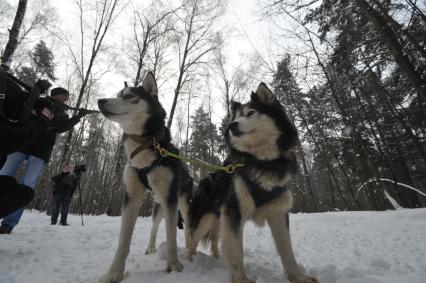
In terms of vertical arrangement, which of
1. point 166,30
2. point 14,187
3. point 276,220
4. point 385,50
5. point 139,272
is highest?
point 166,30

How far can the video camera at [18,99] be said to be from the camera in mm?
2329

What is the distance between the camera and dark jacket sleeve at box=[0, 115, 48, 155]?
190 cm

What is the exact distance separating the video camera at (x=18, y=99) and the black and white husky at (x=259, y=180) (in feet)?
6.76

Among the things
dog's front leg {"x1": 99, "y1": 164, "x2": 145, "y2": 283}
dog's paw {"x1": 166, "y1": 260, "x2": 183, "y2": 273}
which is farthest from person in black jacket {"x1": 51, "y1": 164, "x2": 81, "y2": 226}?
dog's paw {"x1": 166, "y1": 260, "x2": 183, "y2": 273}

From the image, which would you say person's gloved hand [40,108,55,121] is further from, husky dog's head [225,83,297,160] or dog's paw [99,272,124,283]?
husky dog's head [225,83,297,160]

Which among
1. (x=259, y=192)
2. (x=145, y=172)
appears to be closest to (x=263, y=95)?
(x=259, y=192)

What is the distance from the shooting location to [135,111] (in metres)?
3.25

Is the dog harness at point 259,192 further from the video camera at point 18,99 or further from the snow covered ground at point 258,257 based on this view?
the video camera at point 18,99

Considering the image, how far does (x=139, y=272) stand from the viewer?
2.75m

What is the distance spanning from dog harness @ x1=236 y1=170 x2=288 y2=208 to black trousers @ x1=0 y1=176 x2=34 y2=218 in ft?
6.52

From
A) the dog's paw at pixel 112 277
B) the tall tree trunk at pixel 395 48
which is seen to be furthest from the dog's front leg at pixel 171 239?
the tall tree trunk at pixel 395 48


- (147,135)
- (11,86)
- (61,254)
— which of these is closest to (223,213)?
(147,135)

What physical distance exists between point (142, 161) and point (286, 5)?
23.6 feet

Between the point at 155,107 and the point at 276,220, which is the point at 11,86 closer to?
the point at 155,107
